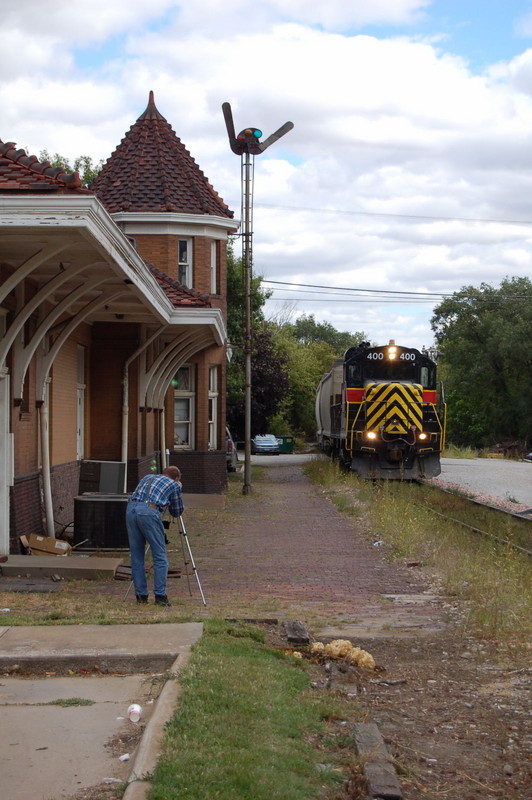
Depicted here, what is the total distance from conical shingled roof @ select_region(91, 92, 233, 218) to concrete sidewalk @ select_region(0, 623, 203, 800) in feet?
59.3

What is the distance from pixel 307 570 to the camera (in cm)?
1241

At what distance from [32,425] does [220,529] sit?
192 inches

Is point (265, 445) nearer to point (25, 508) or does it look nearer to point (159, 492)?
point (25, 508)

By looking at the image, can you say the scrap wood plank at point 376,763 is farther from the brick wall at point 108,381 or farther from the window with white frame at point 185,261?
the window with white frame at point 185,261

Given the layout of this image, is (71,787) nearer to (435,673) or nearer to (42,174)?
(435,673)

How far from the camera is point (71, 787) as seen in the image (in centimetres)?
464

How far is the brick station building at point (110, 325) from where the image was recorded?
34.0 feet

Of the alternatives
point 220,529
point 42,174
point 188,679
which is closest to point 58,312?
point 42,174

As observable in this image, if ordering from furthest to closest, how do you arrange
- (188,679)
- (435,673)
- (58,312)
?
(58,312), (435,673), (188,679)

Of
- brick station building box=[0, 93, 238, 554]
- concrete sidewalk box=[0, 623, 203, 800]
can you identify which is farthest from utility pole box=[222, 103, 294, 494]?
concrete sidewalk box=[0, 623, 203, 800]

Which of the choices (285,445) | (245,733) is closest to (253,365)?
(285,445)

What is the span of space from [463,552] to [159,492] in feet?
16.4

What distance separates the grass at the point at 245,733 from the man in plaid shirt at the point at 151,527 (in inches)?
85.9

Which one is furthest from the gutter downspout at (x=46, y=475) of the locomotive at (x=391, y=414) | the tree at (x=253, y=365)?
the tree at (x=253, y=365)
